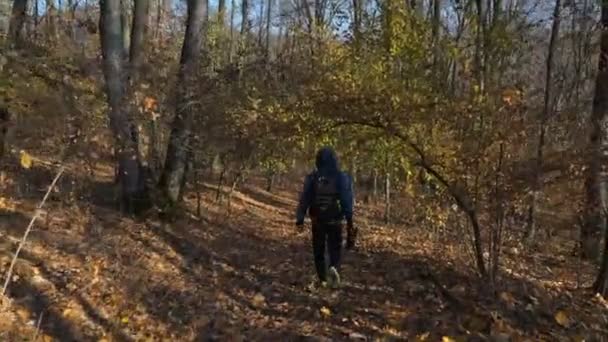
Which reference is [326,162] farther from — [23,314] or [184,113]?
[23,314]

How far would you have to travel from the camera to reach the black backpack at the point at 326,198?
27.3 feet

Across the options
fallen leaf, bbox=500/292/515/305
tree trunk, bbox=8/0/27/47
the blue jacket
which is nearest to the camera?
fallen leaf, bbox=500/292/515/305

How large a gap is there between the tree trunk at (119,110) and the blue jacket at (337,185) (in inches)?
135

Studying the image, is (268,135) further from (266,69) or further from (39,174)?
(266,69)

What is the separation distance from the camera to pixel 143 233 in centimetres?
1041

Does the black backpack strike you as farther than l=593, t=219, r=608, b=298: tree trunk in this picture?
Yes

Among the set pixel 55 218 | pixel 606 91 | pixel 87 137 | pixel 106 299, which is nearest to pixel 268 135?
pixel 87 137

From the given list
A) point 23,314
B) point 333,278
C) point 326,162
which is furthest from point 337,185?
point 23,314

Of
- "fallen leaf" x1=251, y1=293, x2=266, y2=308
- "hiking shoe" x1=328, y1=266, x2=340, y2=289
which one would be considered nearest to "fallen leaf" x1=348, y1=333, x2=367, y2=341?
Answer: "fallen leaf" x1=251, y1=293, x2=266, y2=308

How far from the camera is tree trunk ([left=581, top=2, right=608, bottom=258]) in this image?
7172 millimetres

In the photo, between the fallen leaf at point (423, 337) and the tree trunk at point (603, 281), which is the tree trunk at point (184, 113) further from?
the tree trunk at point (603, 281)

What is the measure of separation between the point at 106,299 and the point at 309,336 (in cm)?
223

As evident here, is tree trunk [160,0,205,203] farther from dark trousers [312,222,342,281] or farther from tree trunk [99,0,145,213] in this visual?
dark trousers [312,222,342,281]

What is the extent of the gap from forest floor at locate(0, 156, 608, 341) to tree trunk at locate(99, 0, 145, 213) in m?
0.56
